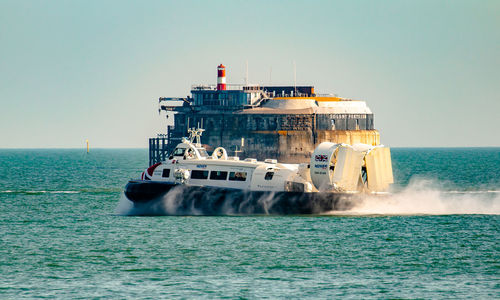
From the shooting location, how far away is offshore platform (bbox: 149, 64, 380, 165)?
93.6 meters

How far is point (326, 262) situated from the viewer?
3603 centimetres

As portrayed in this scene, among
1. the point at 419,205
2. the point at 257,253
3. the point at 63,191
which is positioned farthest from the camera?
the point at 63,191

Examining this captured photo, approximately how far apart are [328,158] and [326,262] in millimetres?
14528

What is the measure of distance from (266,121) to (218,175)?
45.2 meters

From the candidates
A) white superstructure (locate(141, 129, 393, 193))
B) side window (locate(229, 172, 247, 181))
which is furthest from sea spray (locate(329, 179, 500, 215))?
side window (locate(229, 172, 247, 181))

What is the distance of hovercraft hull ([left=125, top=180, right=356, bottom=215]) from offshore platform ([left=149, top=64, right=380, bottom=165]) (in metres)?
42.2

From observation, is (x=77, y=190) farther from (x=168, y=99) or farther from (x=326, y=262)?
(x=326, y=262)

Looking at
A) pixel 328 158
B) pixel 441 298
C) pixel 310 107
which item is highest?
pixel 310 107

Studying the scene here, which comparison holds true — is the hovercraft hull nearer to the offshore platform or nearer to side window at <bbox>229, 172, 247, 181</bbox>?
side window at <bbox>229, 172, 247, 181</bbox>

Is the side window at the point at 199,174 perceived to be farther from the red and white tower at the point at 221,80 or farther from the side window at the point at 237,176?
the red and white tower at the point at 221,80

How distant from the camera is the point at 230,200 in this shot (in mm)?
49219

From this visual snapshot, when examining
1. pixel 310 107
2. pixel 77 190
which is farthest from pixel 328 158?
pixel 310 107

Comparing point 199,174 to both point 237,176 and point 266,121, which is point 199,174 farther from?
point 266,121

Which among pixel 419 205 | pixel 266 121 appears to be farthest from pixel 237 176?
pixel 266 121
